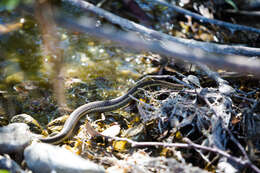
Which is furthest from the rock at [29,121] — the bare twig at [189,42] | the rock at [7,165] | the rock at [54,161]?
the bare twig at [189,42]

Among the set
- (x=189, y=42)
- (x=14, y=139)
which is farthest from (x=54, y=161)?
(x=189, y=42)

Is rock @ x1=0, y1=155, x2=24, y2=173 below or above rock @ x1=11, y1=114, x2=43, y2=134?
above

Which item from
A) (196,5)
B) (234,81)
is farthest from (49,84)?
(196,5)

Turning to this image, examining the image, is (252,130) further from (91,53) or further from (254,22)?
(254,22)

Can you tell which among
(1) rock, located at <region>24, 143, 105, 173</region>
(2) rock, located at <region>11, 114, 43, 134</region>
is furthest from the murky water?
(1) rock, located at <region>24, 143, 105, 173</region>

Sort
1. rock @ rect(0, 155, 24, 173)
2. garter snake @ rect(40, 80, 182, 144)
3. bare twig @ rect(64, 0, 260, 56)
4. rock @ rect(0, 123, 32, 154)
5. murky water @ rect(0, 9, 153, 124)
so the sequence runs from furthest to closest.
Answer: murky water @ rect(0, 9, 153, 124) < bare twig @ rect(64, 0, 260, 56) < garter snake @ rect(40, 80, 182, 144) < rock @ rect(0, 123, 32, 154) < rock @ rect(0, 155, 24, 173)

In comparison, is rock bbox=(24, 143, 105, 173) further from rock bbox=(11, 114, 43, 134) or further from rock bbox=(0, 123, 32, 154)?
rock bbox=(11, 114, 43, 134)
